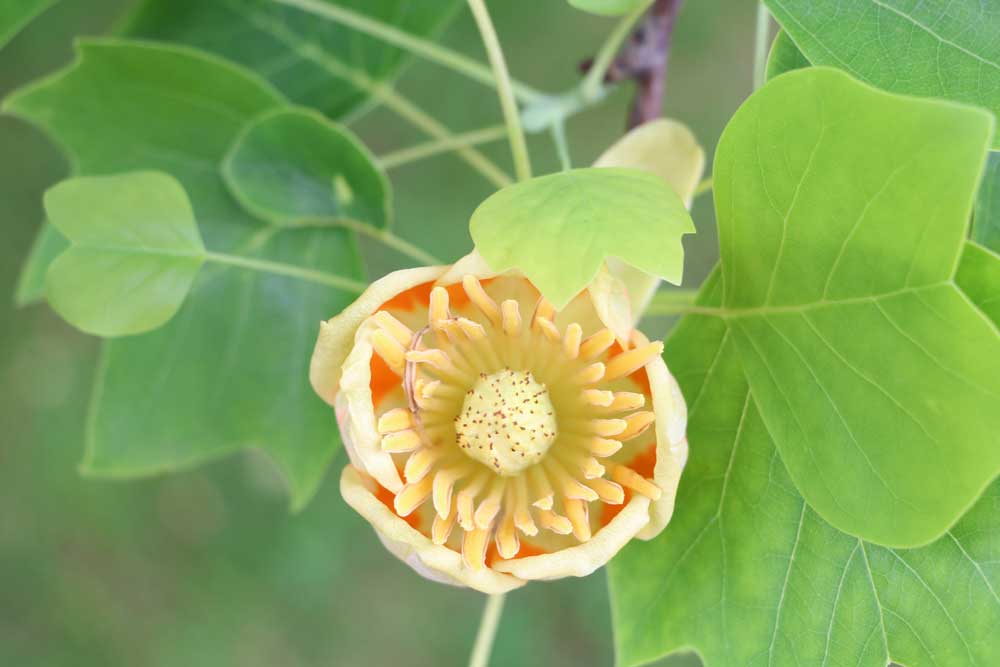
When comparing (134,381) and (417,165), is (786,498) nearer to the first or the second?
(134,381)

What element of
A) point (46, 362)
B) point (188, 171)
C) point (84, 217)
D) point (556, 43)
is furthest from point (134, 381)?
point (556, 43)

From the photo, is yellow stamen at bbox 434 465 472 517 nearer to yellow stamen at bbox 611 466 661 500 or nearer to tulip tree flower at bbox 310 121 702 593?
tulip tree flower at bbox 310 121 702 593

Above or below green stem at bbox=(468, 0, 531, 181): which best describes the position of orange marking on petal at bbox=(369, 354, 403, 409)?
below

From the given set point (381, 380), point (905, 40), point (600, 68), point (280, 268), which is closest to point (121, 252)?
point (280, 268)

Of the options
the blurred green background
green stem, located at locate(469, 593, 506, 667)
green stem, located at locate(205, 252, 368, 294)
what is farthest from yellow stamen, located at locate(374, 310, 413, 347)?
the blurred green background

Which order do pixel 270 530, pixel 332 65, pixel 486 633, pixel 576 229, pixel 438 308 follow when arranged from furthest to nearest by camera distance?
pixel 270 530 → pixel 332 65 → pixel 486 633 → pixel 438 308 → pixel 576 229

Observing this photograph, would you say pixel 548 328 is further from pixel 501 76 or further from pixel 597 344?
pixel 501 76
